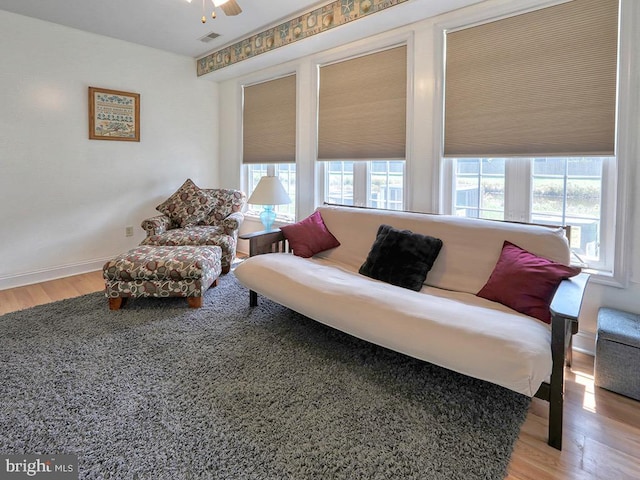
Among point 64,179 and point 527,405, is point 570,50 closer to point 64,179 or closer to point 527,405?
point 527,405

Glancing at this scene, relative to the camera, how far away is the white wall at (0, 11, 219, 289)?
142 inches

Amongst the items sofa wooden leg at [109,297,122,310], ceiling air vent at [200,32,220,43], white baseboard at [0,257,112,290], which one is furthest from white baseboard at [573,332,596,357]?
white baseboard at [0,257,112,290]

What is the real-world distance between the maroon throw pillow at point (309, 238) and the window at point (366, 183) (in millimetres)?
695

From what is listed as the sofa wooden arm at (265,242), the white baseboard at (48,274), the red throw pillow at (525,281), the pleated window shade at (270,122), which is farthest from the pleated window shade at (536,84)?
the white baseboard at (48,274)

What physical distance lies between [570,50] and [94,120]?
4483 mm

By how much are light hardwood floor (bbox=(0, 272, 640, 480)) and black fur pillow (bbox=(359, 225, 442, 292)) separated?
3.14ft

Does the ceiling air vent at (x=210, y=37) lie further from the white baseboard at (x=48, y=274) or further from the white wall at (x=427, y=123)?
the white baseboard at (x=48, y=274)

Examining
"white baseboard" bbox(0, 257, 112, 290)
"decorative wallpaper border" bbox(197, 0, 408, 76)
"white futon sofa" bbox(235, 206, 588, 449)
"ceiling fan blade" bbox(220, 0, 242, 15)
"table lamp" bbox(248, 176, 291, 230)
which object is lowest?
"white baseboard" bbox(0, 257, 112, 290)

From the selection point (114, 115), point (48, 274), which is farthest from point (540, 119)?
point (48, 274)

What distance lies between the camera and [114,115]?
13.8 ft

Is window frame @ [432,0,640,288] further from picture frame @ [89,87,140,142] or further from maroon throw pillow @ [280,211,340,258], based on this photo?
picture frame @ [89,87,140,142]

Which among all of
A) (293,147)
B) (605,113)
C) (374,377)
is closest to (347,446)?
(374,377)

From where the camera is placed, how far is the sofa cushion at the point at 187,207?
4.21 meters

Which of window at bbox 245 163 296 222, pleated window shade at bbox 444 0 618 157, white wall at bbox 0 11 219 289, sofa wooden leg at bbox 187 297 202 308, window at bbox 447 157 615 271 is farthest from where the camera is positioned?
window at bbox 245 163 296 222
